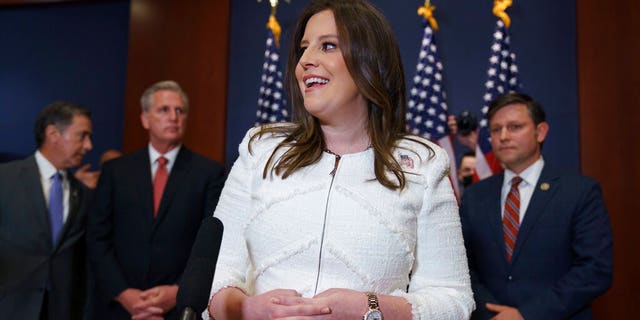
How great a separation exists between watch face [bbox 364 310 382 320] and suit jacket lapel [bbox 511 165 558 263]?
1798 mm

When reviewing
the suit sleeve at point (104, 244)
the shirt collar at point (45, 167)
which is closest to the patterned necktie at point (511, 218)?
the suit sleeve at point (104, 244)

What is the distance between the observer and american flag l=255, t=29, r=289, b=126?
501 cm

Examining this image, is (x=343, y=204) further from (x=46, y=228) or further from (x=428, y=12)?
(x=428, y=12)

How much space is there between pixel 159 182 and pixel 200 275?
8.55 ft

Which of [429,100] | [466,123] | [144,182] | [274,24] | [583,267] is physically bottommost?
[583,267]

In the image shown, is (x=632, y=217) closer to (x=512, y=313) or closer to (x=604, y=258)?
(x=604, y=258)

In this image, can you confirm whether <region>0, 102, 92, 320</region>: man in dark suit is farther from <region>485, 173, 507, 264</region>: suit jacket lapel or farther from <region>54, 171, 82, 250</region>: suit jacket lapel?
<region>485, 173, 507, 264</region>: suit jacket lapel

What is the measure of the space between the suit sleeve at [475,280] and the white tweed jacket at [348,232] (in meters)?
1.48

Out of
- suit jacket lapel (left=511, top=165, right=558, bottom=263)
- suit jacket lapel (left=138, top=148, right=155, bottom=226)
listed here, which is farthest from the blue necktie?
suit jacket lapel (left=511, top=165, right=558, bottom=263)

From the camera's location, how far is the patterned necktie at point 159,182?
3270 mm

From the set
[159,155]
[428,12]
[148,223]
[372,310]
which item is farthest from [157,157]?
[428,12]

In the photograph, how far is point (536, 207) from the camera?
289 centimetres

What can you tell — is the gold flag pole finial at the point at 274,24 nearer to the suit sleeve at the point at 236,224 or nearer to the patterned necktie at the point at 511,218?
the patterned necktie at the point at 511,218

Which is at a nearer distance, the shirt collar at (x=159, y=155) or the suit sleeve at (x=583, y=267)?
the suit sleeve at (x=583, y=267)
